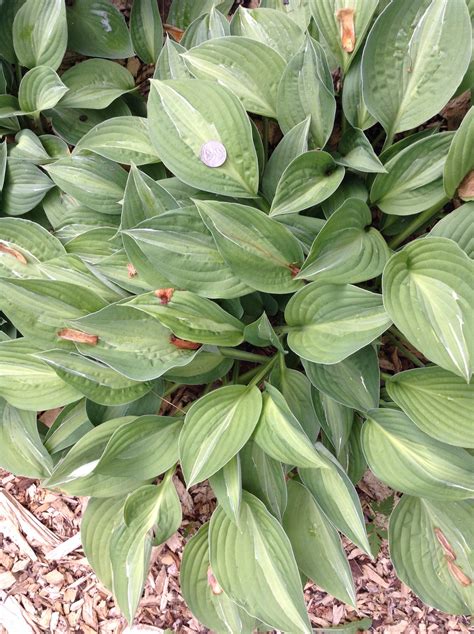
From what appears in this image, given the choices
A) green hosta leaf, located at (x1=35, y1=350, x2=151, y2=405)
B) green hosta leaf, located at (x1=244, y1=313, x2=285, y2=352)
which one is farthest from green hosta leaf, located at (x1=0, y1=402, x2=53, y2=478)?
green hosta leaf, located at (x1=244, y1=313, x2=285, y2=352)

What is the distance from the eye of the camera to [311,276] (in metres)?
0.93

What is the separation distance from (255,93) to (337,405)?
0.69 m

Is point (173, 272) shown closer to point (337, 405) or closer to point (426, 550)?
point (337, 405)

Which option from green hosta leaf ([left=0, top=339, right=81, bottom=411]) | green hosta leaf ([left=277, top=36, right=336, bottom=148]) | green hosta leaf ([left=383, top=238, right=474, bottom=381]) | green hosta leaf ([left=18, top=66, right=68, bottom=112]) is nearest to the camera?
green hosta leaf ([left=383, top=238, right=474, bottom=381])

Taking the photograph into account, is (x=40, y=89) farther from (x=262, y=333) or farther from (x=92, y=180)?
(x=262, y=333)

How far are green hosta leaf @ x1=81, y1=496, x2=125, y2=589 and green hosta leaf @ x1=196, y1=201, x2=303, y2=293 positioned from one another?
644mm

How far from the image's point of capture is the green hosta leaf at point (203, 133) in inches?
41.8

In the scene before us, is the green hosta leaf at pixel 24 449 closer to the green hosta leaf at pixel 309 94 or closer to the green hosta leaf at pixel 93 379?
the green hosta leaf at pixel 93 379

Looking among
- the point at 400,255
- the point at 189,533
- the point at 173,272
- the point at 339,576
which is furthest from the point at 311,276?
the point at 189,533

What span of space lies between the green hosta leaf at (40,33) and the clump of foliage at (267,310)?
0.02 meters

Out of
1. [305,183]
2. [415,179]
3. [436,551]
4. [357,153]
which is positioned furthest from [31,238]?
[436,551]

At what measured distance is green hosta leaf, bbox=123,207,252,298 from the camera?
3.27 feet

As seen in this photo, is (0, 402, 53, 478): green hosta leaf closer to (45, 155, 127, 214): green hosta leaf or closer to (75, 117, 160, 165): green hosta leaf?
(45, 155, 127, 214): green hosta leaf

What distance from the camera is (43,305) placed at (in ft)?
3.59
